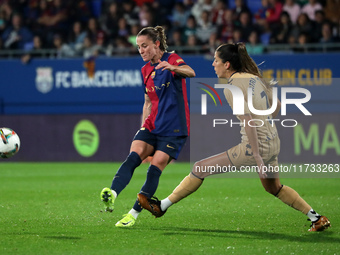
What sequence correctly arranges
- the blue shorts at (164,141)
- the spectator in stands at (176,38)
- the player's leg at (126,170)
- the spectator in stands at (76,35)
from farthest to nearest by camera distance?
1. the spectator in stands at (76,35)
2. the spectator in stands at (176,38)
3. the blue shorts at (164,141)
4. the player's leg at (126,170)

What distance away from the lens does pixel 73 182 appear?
12.6 m

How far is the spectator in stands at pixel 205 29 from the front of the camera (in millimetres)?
17625

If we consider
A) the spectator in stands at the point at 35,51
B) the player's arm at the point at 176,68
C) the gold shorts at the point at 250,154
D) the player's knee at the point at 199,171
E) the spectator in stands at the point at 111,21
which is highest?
the spectator in stands at the point at 111,21

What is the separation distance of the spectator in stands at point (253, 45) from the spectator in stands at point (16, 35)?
6811 mm

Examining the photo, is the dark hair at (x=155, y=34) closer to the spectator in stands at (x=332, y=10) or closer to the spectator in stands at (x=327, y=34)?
the spectator in stands at (x=327, y=34)

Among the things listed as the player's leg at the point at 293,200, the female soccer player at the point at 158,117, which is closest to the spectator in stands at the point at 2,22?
the female soccer player at the point at 158,117

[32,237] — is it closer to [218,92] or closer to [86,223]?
[86,223]

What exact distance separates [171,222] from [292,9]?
37.0 ft

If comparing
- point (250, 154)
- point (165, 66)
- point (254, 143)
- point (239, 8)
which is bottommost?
point (250, 154)

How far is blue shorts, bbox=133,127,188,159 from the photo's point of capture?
6996mm

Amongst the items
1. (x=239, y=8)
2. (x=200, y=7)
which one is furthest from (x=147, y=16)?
(x=239, y=8)

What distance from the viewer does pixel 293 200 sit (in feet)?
21.8

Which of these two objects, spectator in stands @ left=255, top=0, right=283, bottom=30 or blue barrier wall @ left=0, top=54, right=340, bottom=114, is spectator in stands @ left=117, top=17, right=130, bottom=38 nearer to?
blue barrier wall @ left=0, top=54, right=340, bottom=114

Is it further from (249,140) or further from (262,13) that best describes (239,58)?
(262,13)
